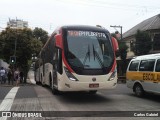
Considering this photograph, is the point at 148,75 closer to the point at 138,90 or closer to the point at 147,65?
the point at 147,65

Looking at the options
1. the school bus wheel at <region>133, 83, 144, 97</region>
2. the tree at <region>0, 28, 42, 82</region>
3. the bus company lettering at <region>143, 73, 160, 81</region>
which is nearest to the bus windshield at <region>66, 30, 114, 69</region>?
the bus company lettering at <region>143, 73, 160, 81</region>

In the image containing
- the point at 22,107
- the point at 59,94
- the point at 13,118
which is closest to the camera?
the point at 13,118

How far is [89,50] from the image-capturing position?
14.0 meters

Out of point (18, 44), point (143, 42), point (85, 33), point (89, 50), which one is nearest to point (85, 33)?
point (85, 33)

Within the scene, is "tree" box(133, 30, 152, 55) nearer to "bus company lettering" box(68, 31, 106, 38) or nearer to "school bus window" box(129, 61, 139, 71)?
"school bus window" box(129, 61, 139, 71)

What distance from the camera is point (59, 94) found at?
17016mm

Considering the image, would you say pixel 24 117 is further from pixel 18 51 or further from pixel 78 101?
pixel 18 51

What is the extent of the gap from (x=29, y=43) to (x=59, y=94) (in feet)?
75.0

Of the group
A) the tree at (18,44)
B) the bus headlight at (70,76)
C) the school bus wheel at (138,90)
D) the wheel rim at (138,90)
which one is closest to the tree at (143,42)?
the tree at (18,44)

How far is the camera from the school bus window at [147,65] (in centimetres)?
1505

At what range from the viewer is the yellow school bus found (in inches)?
572

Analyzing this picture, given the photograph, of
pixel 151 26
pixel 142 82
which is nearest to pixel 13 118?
pixel 142 82

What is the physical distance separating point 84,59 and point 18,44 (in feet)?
86.6

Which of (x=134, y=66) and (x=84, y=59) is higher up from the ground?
(x=84, y=59)
